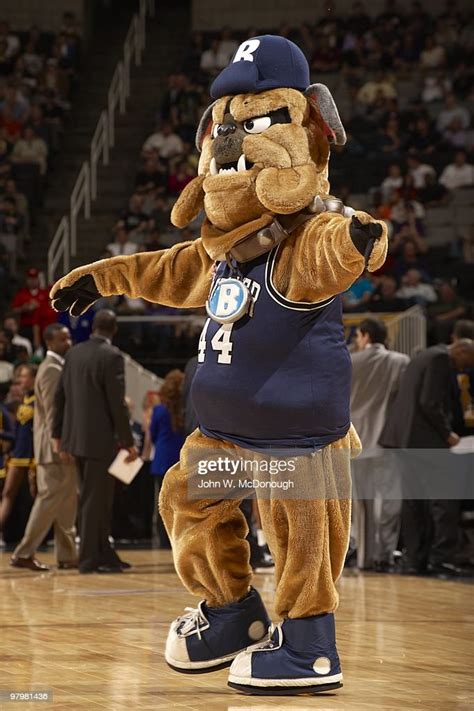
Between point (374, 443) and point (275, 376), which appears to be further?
point (374, 443)

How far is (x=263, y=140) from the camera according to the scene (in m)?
3.53

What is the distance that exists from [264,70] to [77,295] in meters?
0.86

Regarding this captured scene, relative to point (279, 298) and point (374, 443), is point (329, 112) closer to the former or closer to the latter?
point (279, 298)

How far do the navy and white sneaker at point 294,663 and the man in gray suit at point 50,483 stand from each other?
4042 millimetres

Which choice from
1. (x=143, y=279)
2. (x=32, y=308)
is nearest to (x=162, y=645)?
(x=143, y=279)

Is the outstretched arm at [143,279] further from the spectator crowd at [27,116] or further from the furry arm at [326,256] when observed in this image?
the spectator crowd at [27,116]

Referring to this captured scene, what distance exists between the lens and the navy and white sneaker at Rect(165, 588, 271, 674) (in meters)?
3.61

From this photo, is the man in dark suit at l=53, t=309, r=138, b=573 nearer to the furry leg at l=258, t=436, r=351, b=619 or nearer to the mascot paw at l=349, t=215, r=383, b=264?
the furry leg at l=258, t=436, r=351, b=619

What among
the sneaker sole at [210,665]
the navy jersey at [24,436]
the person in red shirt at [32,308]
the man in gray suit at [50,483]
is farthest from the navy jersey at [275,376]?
the person in red shirt at [32,308]

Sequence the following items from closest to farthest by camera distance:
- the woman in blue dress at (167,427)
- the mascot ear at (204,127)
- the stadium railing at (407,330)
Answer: the mascot ear at (204,127)
the woman in blue dress at (167,427)
the stadium railing at (407,330)

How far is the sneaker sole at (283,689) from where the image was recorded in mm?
3436

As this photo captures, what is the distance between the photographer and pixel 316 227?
3.51 m

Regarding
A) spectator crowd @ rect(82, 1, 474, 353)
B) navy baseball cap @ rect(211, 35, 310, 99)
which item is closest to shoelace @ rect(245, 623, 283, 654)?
navy baseball cap @ rect(211, 35, 310, 99)

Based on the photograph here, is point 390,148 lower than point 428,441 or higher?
higher
